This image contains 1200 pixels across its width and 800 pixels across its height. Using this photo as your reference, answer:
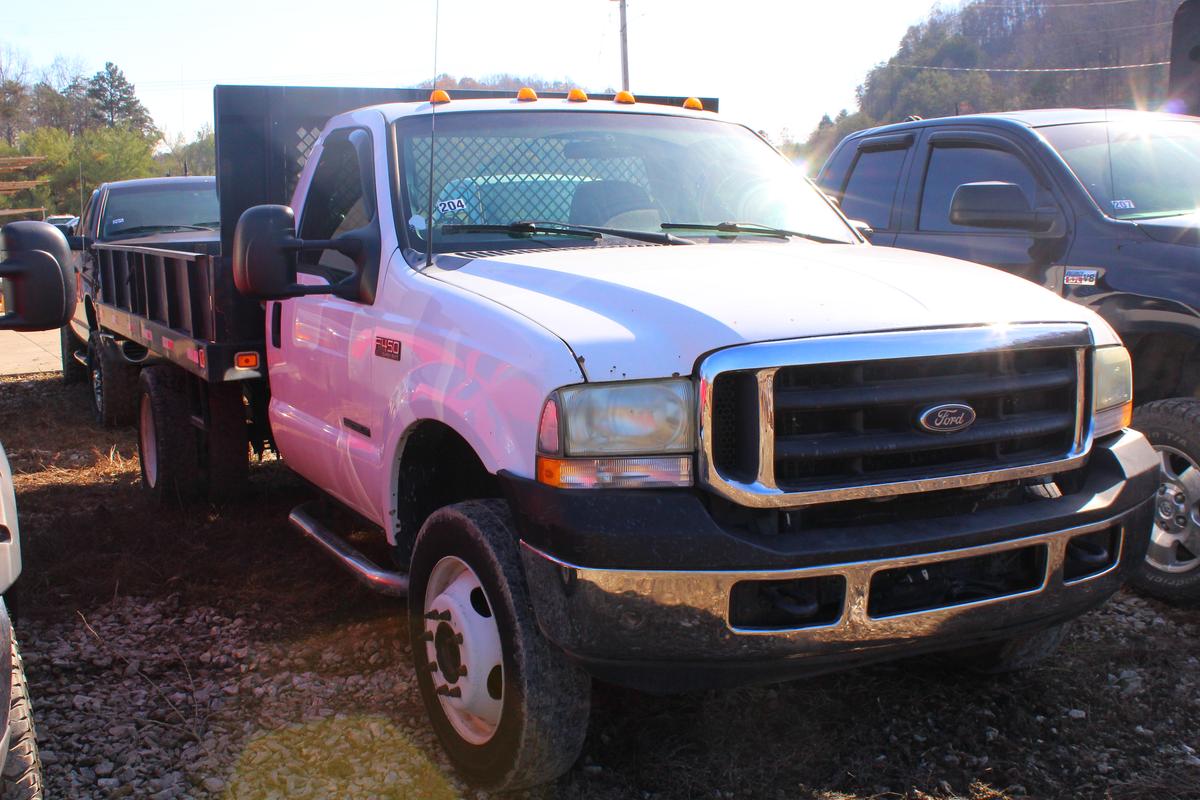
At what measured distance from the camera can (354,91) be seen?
18.2 ft

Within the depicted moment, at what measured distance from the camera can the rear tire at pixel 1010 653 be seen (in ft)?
12.2

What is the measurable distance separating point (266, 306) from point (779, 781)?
9.53 feet

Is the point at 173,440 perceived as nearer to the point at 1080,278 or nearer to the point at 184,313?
the point at 184,313

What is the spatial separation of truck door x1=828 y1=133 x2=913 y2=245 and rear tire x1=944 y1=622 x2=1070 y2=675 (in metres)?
2.74

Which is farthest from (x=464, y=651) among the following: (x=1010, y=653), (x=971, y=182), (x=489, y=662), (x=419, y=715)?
(x=971, y=182)

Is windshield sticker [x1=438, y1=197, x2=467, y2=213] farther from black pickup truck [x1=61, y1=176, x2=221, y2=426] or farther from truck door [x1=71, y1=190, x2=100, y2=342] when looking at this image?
truck door [x1=71, y1=190, x2=100, y2=342]

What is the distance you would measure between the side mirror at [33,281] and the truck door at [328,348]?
127 cm

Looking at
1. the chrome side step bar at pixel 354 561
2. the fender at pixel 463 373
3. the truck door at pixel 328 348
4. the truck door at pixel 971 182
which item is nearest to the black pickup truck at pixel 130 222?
the truck door at pixel 328 348

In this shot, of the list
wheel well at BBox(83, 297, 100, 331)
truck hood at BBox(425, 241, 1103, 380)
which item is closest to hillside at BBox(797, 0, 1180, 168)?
wheel well at BBox(83, 297, 100, 331)

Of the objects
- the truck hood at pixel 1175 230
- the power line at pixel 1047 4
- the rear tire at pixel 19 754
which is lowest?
the rear tire at pixel 19 754

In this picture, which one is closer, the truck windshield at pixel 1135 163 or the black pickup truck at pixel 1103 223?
the black pickup truck at pixel 1103 223

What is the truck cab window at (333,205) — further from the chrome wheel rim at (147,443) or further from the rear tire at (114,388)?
the rear tire at (114,388)

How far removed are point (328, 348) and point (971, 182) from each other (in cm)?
326

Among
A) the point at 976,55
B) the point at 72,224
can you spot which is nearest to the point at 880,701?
the point at 72,224
